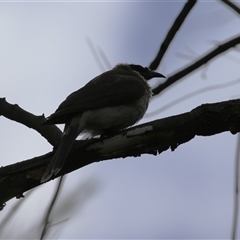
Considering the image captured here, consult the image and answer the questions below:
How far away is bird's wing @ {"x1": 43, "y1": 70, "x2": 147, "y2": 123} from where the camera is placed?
5.42 meters

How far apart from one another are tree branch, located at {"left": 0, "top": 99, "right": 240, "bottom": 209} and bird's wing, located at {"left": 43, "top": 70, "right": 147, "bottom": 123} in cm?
76

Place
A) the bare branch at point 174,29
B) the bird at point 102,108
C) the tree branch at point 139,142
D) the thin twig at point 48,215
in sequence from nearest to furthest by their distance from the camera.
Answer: the thin twig at point 48,215, the tree branch at point 139,142, the bird at point 102,108, the bare branch at point 174,29

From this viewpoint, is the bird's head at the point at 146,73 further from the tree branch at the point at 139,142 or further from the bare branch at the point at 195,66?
the tree branch at the point at 139,142

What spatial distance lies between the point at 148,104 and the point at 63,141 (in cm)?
166

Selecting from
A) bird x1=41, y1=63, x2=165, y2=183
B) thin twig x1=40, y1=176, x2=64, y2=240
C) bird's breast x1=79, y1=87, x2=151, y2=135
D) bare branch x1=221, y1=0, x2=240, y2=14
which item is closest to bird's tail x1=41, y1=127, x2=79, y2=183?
bird x1=41, y1=63, x2=165, y2=183

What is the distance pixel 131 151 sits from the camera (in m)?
4.60

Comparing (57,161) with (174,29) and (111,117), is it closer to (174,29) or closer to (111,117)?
(111,117)

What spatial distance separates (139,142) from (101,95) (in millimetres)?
1414

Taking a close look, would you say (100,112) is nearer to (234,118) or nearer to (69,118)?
(69,118)

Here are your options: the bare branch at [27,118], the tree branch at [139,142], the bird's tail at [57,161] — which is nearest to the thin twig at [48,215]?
the bird's tail at [57,161]

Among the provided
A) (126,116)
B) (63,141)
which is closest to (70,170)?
(63,141)

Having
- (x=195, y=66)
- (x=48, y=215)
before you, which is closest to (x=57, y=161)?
(x=48, y=215)

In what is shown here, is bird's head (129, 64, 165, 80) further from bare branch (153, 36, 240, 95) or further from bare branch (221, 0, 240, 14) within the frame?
bare branch (221, 0, 240, 14)

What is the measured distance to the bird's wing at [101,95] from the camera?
5.42 m
